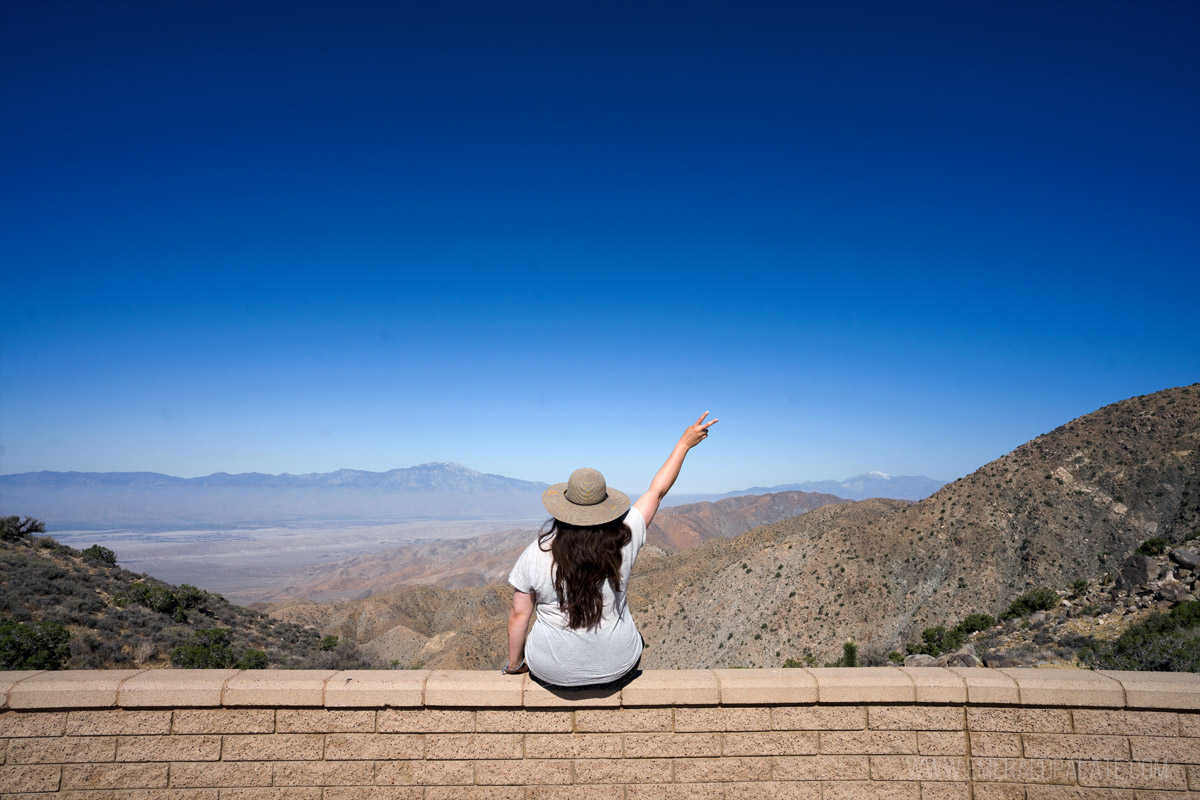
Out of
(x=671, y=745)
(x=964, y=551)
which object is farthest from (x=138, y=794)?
(x=964, y=551)

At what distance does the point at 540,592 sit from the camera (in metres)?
3.25

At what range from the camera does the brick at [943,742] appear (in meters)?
3.74

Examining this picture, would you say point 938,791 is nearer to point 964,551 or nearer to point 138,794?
point 138,794

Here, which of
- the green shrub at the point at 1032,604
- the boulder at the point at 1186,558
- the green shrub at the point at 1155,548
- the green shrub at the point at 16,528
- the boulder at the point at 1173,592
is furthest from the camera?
the green shrub at the point at 1032,604

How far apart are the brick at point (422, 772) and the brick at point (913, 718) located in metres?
2.53

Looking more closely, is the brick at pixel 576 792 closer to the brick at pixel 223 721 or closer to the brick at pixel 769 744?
the brick at pixel 769 744

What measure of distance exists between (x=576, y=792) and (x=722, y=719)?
1.00m

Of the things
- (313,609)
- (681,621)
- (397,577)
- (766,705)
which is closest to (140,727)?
(766,705)

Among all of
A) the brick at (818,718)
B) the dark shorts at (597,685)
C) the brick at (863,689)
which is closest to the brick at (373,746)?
the dark shorts at (597,685)

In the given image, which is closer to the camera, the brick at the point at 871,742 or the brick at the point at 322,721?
the brick at the point at 322,721

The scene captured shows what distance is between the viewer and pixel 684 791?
12.0 feet

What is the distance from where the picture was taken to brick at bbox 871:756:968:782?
3730 mm

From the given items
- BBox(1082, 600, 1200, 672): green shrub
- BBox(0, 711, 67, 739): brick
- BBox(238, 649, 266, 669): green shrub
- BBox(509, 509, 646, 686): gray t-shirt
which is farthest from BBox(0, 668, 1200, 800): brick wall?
BBox(238, 649, 266, 669): green shrub

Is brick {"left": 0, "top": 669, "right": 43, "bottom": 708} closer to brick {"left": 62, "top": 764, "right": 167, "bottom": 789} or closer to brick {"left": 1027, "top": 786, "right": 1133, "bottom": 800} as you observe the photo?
brick {"left": 62, "top": 764, "right": 167, "bottom": 789}
